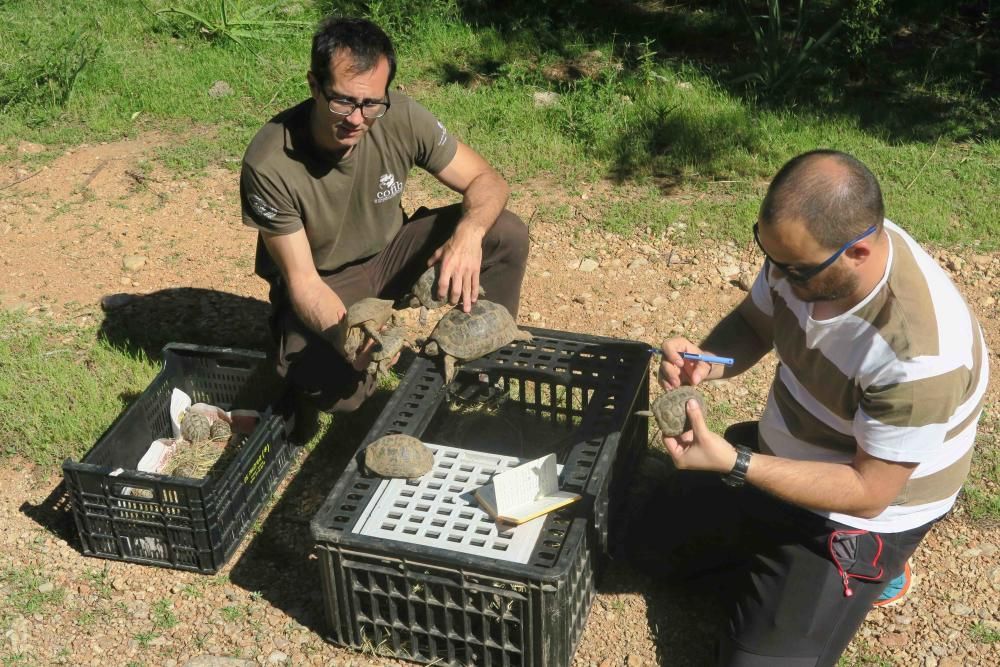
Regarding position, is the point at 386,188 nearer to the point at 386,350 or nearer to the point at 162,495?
the point at 386,350

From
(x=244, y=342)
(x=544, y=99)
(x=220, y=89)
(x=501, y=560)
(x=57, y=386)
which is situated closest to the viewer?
(x=501, y=560)

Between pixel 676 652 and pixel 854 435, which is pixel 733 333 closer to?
pixel 854 435

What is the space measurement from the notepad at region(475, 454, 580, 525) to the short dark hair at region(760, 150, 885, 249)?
3.88 feet

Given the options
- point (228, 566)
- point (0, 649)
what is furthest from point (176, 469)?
point (0, 649)

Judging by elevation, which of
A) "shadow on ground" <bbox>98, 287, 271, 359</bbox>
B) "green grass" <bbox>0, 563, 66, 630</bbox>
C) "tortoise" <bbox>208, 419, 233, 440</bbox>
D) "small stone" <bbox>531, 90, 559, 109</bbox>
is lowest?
"green grass" <bbox>0, 563, 66, 630</bbox>

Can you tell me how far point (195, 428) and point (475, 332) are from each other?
1.30 metres

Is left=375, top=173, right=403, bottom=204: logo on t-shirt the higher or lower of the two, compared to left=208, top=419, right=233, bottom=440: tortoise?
higher

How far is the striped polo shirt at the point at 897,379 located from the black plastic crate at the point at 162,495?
206cm

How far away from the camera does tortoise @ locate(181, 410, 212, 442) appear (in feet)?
14.5

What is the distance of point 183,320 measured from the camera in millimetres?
5441

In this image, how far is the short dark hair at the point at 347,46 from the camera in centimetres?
392

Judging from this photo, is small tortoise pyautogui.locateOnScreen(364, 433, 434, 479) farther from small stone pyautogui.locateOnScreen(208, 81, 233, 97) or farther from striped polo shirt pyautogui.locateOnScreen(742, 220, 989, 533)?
small stone pyautogui.locateOnScreen(208, 81, 233, 97)

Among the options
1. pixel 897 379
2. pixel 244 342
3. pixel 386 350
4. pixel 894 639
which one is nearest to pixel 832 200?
pixel 897 379

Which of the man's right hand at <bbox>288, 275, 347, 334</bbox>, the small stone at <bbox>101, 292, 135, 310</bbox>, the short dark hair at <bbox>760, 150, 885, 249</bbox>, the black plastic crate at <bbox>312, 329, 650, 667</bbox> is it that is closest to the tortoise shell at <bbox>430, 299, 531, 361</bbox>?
the black plastic crate at <bbox>312, 329, 650, 667</bbox>
